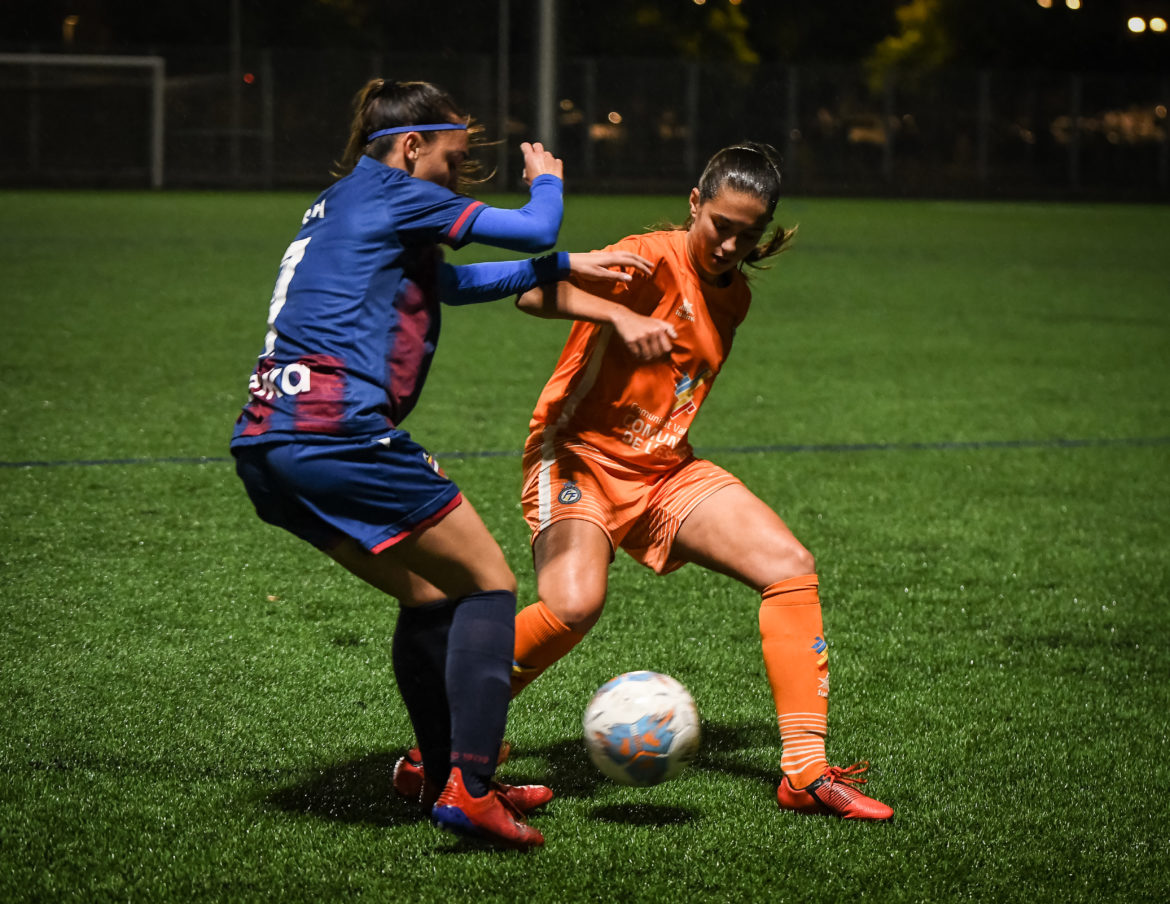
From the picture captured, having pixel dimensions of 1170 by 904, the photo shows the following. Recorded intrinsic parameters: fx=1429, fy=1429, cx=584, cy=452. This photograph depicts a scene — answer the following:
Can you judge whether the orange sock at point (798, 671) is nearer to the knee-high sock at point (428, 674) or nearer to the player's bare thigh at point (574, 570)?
the player's bare thigh at point (574, 570)

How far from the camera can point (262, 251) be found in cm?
1734

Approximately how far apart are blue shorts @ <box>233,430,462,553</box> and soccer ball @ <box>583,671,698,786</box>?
68cm

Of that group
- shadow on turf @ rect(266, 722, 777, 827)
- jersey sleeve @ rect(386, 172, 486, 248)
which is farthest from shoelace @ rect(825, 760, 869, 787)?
jersey sleeve @ rect(386, 172, 486, 248)

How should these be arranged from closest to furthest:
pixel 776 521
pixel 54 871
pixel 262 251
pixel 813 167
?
pixel 54 871
pixel 776 521
pixel 262 251
pixel 813 167

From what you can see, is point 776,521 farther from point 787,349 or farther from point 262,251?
point 262,251

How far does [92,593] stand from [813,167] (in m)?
31.1

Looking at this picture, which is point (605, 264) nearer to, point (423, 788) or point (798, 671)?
point (798, 671)

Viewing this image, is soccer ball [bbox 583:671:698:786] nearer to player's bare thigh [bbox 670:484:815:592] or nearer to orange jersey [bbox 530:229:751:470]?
player's bare thigh [bbox 670:484:815:592]

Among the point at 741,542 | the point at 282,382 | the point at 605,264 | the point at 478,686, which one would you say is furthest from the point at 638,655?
the point at 282,382

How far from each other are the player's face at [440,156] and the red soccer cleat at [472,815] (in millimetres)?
1247

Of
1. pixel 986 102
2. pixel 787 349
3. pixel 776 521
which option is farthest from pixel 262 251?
pixel 986 102

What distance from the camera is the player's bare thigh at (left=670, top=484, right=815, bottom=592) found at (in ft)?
11.4

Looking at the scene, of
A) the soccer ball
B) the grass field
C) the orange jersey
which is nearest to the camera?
the grass field

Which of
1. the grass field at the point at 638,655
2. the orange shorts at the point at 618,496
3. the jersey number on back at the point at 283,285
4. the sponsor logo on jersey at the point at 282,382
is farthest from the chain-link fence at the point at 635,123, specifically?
the sponsor logo on jersey at the point at 282,382
